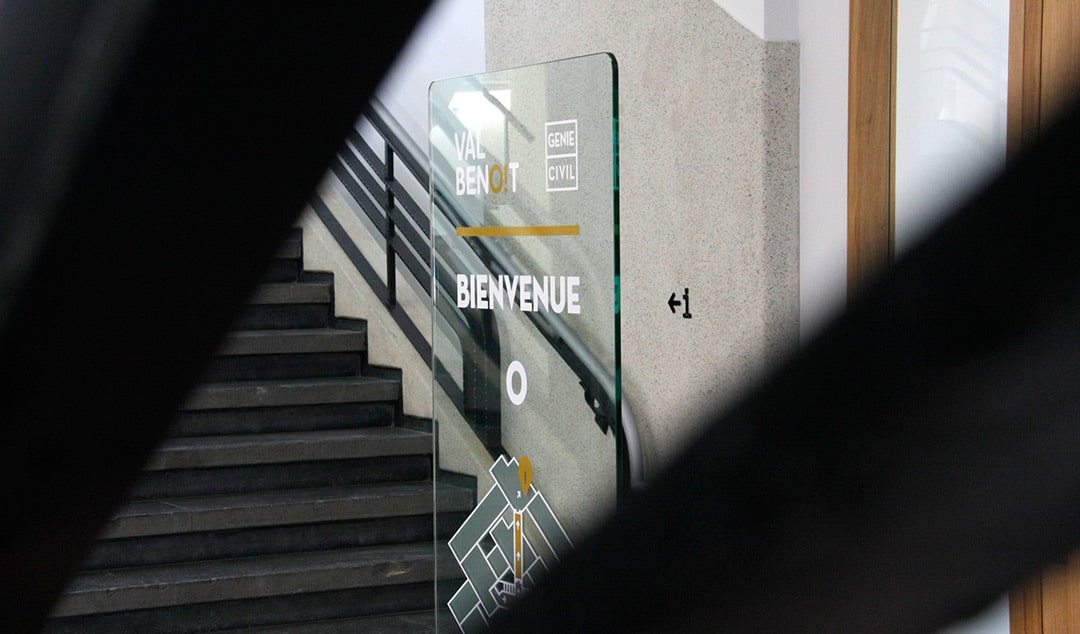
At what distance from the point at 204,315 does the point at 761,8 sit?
11.5 feet

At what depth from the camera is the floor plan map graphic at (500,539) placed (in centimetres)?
314

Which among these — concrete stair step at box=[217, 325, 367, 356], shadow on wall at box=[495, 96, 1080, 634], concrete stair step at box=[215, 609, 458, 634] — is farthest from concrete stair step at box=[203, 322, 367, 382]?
shadow on wall at box=[495, 96, 1080, 634]

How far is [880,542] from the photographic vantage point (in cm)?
14

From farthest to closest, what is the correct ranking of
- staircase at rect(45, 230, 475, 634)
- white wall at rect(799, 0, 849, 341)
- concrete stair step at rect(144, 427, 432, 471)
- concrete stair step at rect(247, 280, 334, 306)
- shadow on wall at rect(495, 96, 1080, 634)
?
1. concrete stair step at rect(247, 280, 334, 306)
2. concrete stair step at rect(144, 427, 432, 471)
3. staircase at rect(45, 230, 475, 634)
4. white wall at rect(799, 0, 849, 341)
5. shadow on wall at rect(495, 96, 1080, 634)

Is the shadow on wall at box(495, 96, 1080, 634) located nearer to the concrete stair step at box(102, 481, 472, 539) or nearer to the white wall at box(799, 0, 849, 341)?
the white wall at box(799, 0, 849, 341)

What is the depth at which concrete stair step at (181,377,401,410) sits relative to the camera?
195 inches

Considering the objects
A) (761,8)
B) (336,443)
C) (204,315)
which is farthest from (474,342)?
(204,315)

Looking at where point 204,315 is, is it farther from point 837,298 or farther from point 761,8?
point 761,8

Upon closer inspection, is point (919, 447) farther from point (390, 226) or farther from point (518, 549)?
point (390, 226)

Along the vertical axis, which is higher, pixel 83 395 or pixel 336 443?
pixel 83 395

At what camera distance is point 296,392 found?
5035mm

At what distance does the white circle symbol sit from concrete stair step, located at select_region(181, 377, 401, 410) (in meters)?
1.95

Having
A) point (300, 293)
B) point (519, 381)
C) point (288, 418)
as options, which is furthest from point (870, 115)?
point (300, 293)

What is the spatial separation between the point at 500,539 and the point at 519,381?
0.42 m
